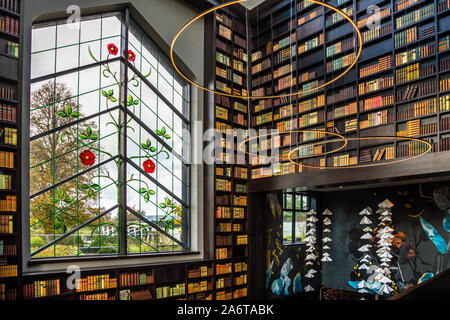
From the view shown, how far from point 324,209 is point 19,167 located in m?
7.30

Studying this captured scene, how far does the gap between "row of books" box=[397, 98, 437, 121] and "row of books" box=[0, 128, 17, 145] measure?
6080 millimetres

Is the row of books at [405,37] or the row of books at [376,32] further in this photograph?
the row of books at [376,32]

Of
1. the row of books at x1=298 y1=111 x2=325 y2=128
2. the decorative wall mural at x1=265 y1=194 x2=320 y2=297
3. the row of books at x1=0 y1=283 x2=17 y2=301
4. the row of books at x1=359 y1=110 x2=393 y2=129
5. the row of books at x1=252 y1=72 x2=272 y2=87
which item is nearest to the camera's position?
the row of books at x1=0 y1=283 x2=17 y2=301

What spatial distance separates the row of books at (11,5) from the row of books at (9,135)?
1.76 metres

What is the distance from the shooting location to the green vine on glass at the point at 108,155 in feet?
20.3

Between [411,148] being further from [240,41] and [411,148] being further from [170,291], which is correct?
[170,291]

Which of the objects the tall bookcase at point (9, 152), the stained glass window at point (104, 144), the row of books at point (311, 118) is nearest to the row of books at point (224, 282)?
the stained glass window at point (104, 144)

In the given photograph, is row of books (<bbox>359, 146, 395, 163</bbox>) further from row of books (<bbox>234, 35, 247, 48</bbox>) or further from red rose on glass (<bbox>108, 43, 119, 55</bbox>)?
red rose on glass (<bbox>108, 43, 119, 55</bbox>)

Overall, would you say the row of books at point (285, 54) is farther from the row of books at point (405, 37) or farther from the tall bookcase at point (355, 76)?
the row of books at point (405, 37)

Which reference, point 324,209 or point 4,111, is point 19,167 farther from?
point 324,209

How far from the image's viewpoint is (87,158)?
6504 millimetres

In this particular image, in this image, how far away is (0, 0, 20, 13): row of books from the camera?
5.36 metres

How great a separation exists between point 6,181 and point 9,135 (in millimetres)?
656

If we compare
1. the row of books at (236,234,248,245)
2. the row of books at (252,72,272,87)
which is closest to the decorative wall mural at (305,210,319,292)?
the row of books at (236,234,248,245)
